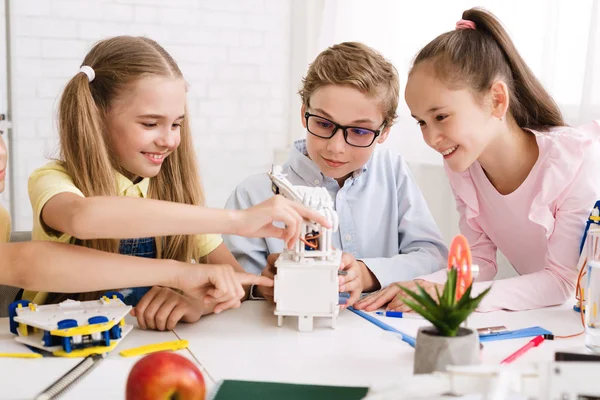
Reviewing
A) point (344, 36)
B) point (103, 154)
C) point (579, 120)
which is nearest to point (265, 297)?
point (103, 154)

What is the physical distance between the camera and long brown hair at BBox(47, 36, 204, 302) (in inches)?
60.5

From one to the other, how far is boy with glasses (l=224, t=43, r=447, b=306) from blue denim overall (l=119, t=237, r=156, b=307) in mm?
266

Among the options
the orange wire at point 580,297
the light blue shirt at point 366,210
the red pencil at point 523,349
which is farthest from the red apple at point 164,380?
the light blue shirt at point 366,210

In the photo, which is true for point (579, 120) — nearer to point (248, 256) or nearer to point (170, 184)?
point (248, 256)

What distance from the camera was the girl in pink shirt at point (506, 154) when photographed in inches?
64.9

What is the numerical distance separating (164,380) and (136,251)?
786 mm

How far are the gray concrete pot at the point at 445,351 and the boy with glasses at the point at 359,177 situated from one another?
62 cm

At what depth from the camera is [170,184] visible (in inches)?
68.3

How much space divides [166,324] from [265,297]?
286 mm

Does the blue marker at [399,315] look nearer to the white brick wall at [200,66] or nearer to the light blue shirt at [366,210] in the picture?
the light blue shirt at [366,210]

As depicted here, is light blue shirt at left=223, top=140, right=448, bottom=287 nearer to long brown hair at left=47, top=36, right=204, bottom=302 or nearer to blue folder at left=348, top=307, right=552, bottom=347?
long brown hair at left=47, top=36, right=204, bottom=302

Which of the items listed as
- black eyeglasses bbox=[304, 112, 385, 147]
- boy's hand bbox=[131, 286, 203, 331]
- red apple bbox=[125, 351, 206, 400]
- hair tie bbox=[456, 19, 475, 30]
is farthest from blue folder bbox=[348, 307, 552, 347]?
hair tie bbox=[456, 19, 475, 30]

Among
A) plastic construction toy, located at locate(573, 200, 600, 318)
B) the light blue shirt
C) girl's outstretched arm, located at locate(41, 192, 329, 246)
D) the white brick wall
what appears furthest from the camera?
the white brick wall

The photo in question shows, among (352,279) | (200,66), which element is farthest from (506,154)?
(200,66)
